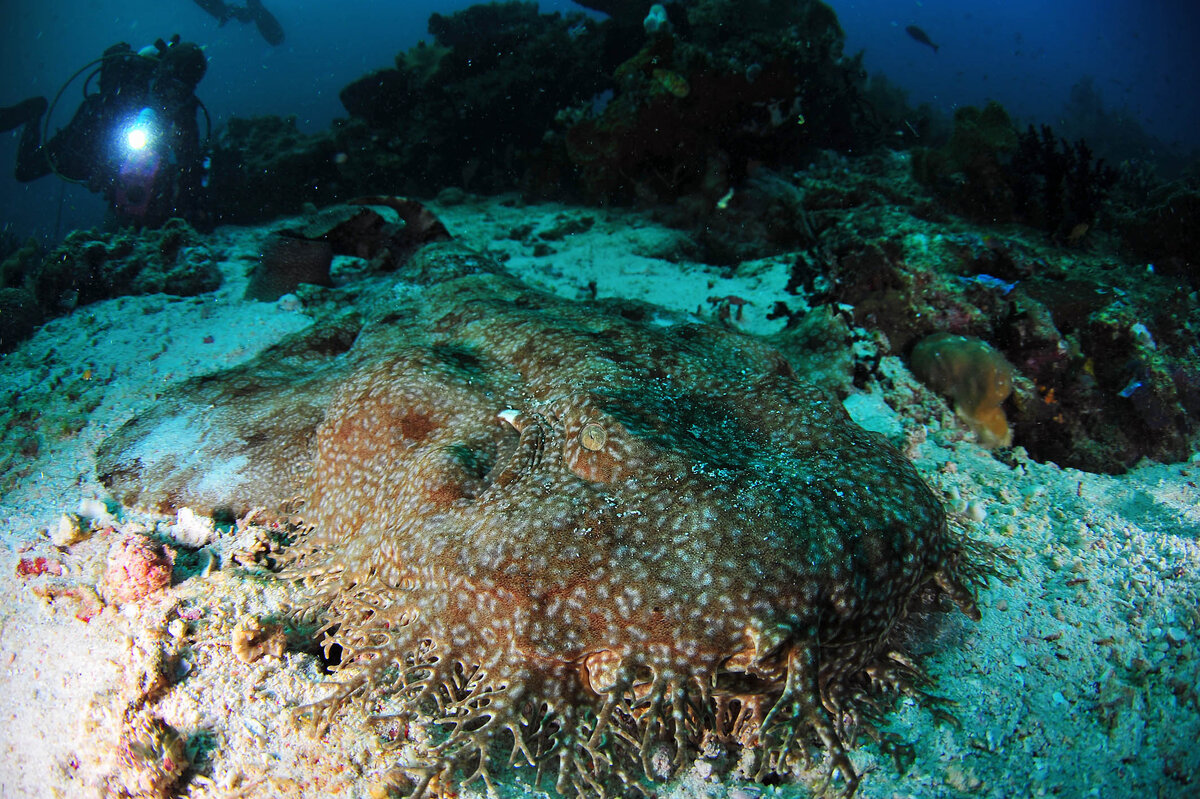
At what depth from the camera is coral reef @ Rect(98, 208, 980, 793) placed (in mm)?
2248

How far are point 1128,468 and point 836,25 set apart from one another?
16.4m

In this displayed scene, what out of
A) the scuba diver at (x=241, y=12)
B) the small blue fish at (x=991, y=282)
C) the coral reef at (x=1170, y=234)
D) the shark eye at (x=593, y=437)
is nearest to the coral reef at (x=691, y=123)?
the small blue fish at (x=991, y=282)

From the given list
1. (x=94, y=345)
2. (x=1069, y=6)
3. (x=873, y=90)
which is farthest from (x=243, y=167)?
(x=1069, y=6)

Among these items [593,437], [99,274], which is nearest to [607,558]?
[593,437]

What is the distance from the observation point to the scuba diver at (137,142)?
11.6 metres

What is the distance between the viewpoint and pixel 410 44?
258 feet

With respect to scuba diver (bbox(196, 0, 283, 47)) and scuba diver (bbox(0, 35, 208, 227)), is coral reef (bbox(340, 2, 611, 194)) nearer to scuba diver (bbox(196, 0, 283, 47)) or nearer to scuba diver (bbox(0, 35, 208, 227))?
scuba diver (bbox(0, 35, 208, 227))

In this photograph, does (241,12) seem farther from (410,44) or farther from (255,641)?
(255,641)

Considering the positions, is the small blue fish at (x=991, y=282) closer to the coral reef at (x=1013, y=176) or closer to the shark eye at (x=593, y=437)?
the coral reef at (x=1013, y=176)

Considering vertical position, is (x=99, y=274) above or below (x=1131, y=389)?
above

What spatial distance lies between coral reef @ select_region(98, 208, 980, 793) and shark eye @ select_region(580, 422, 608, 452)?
0.01 meters

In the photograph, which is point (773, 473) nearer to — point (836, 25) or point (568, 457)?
point (568, 457)

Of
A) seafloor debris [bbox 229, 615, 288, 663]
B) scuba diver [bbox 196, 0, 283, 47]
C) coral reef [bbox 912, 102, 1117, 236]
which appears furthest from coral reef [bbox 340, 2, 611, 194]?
scuba diver [bbox 196, 0, 283, 47]

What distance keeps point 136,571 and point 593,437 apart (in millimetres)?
3366
